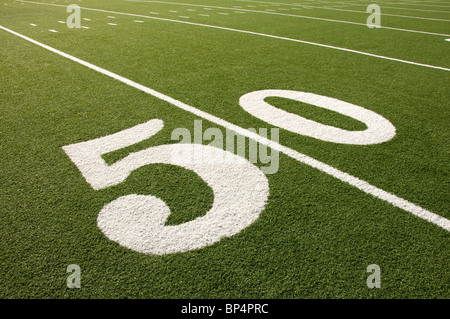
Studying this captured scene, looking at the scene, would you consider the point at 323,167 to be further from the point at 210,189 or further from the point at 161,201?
the point at 161,201

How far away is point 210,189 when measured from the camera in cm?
229

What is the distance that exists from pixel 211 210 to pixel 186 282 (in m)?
0.55

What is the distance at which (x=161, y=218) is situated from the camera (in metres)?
2.03

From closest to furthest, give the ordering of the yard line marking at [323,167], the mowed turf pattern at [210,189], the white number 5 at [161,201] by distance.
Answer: the mowed turf pattern at [210,189], the white number 5 at [161,201], the yard line marking at [323,167]

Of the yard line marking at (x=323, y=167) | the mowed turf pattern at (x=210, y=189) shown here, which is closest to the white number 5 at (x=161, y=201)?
the mowed turf pattern at (x=210, y=189)

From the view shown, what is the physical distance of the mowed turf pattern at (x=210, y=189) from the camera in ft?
5.49

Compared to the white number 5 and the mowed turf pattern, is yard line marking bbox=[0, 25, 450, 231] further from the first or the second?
the white number 5

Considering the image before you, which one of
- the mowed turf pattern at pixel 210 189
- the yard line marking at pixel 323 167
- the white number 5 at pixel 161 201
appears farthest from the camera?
the yard line marking at pixel 323 167

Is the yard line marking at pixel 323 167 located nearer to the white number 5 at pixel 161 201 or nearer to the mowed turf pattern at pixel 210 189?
the mowed turf pattern at pixel 210 189

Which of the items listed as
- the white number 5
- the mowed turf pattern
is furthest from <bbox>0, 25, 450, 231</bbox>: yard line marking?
the white number 5

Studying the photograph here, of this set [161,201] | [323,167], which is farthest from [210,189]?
[323,167]

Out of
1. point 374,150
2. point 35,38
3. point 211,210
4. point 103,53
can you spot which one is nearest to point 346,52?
point 374,150

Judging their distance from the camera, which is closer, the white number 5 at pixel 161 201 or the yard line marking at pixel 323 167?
the white number 5 at pixel 161 201

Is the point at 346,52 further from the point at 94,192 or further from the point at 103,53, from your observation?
the point at 94,192
